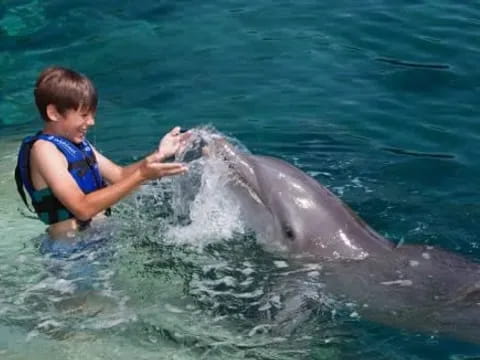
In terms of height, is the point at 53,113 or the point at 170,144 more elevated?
the point at 53,113

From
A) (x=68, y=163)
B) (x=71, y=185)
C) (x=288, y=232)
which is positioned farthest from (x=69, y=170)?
(x=288, y=232)

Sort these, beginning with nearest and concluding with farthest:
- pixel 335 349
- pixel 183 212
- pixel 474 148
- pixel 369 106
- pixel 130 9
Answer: pixel 335 349 < pixel 183 212 < pixel 474 148 < pixel 369 106 < pixel 130 9

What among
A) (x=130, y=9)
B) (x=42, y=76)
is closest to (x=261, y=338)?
(x=42, y=76)

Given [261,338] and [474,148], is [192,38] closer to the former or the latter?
[474,148]

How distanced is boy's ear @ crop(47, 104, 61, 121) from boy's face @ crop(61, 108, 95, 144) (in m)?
0.05

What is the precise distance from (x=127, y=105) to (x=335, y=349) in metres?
5.85

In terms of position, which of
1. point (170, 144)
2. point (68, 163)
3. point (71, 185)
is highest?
point (170, 144)


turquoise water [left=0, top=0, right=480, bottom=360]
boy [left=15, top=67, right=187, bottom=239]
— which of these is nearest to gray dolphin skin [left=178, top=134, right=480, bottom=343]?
turquoise water [left=0, top=0, right=480, bottom=360]

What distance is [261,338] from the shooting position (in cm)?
743

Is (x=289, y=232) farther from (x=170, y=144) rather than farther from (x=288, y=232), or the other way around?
(x=170, y=144)

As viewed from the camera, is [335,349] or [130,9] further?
[130,9]

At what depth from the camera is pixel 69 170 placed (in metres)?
7.77

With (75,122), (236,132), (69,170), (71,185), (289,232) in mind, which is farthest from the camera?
(236,132)

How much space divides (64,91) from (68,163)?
0.62 meters
